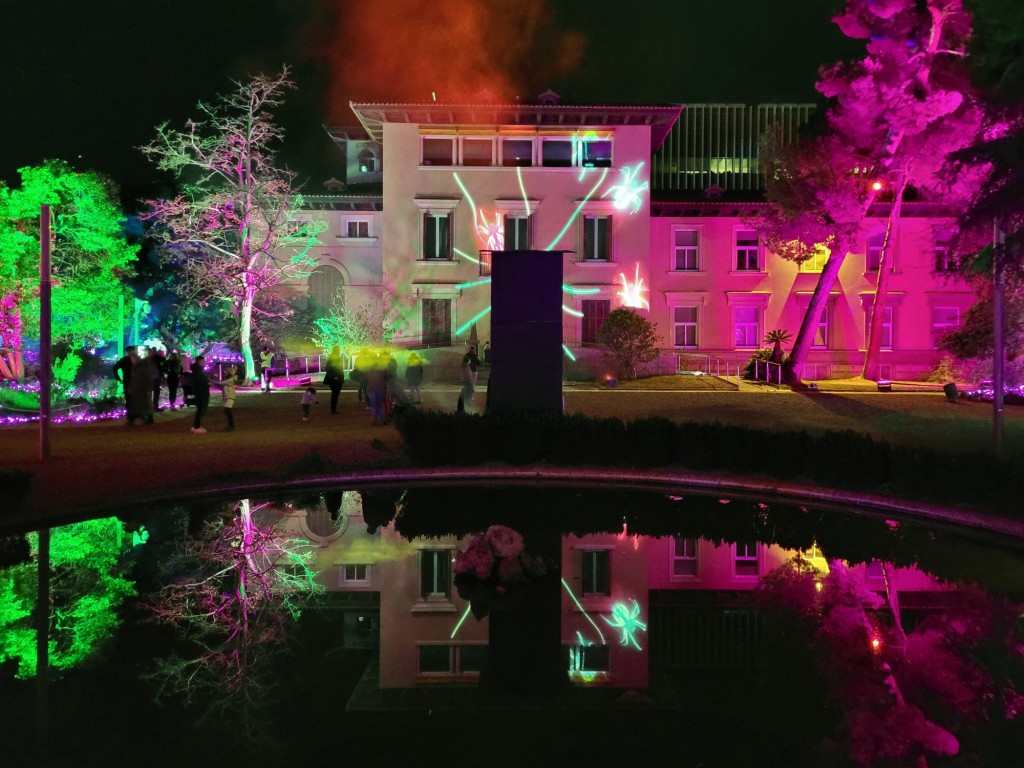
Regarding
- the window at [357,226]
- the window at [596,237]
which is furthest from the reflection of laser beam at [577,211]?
the window at [357,226]

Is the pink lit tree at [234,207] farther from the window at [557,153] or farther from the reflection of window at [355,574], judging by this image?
the reflection of window at [355,574]

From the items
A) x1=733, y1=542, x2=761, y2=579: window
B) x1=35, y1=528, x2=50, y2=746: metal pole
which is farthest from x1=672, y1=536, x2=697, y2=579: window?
x1=35, y1=528, x2=50, y2=746: metal pole

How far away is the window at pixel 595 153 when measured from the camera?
102ft

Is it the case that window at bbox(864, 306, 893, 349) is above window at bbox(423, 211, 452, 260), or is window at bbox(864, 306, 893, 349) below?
below

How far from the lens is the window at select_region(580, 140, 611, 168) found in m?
31.2

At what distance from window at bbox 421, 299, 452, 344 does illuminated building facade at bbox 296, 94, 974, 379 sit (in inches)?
2.2

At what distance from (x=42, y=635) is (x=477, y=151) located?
2781cm

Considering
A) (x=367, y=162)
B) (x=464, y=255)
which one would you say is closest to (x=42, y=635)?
(x=464, y=255)

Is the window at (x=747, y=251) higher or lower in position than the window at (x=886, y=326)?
higher

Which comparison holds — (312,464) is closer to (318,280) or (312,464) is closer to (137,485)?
(137,485)

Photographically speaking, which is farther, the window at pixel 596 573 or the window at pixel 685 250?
the window at pixel 685 250

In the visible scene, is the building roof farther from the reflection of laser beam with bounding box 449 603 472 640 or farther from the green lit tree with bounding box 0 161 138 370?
the reflection of laser beam with bounding box 449 603 472 640

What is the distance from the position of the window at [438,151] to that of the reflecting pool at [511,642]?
23.9 meters

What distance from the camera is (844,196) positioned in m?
24.3
